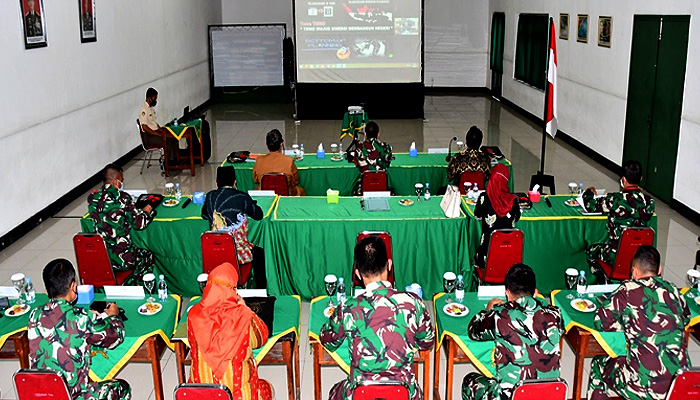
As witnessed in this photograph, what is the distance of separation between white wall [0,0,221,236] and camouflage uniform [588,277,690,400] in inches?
267

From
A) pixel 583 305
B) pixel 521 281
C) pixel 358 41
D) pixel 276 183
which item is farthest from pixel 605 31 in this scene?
pixel 521 281

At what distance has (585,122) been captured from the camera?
11953mm

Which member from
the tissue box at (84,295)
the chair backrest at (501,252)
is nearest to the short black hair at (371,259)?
the tissue box at (84,295)

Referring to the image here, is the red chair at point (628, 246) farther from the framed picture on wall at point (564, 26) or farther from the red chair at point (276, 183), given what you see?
the framed picture on wall at point (564, 26)

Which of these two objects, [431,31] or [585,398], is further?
[431,31]

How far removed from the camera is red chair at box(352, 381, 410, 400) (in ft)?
10.0

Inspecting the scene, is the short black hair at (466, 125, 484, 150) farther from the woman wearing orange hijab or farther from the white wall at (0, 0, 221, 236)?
the white wall at (0, 0, 221, 236)

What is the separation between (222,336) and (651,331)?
89.9 inches

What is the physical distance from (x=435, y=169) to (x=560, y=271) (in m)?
2.61

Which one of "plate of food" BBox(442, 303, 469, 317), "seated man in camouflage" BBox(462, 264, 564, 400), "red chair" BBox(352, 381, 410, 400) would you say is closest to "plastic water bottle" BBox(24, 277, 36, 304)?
"red chair" BBox(352, 381, 410, 400)

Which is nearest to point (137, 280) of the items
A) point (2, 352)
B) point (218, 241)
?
point (218, 241)

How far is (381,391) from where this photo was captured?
10.1 feet

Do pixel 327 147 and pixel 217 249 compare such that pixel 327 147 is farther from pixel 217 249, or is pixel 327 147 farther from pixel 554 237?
pixel 217 249

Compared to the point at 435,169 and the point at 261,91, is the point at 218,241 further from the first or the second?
the point at 261,91
